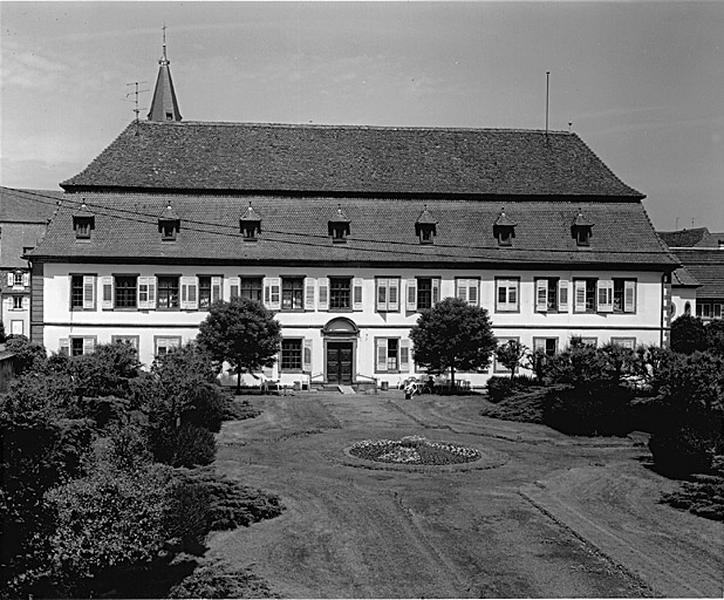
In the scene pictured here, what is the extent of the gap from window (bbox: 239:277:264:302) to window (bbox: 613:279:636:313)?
19756mm

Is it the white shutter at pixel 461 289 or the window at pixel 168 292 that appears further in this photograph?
the white shutter at pixel 461 289

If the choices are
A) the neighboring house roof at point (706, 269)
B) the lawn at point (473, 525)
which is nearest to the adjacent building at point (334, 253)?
the lawn at point (473, 525)

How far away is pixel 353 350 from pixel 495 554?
1142 inches

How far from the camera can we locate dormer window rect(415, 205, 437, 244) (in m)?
44.7

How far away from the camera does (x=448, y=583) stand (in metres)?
13.9

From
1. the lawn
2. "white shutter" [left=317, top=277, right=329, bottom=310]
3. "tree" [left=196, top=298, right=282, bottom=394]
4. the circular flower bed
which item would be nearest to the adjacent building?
"white shutter" [left=317, top=277, right=329, bottom=310]

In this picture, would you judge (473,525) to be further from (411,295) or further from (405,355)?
(411,295)

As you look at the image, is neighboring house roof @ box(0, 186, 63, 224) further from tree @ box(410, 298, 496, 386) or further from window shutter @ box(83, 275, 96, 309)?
tree @ box(410, 298, 496, 386)

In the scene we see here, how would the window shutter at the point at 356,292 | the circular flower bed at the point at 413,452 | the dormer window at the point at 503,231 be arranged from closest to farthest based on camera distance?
the circular flower bed at the point at 413,452
the window shutter at the point at 356,292
the dormer window at the point at 503,231

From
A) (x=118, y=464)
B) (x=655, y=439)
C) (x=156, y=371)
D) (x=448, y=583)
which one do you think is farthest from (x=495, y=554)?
(x=156, y=371)

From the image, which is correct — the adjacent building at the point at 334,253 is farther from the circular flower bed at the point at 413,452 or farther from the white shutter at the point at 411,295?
the circular flower bed at the point at 413,452

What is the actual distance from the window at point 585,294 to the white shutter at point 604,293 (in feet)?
0.41

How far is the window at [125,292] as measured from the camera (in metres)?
43.3

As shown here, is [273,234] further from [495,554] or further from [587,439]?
[495,554]
